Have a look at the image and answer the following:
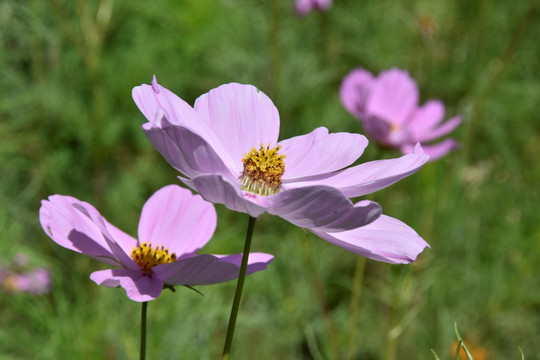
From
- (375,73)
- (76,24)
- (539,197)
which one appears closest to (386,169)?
(539,197)

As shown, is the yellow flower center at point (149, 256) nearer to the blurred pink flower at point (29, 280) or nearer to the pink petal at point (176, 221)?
the pink petal at point (176, 221)

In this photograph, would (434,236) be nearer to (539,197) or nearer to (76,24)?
(539,197)

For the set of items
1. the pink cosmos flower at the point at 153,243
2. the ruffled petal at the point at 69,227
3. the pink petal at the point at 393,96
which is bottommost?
the pink petal at the point at 393,96

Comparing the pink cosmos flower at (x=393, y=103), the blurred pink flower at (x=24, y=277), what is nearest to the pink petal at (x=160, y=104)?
the pink cosmos flower at (x=393, y=103)

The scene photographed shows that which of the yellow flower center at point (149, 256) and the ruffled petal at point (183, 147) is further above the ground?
the ruffled petal at point (183, 147)

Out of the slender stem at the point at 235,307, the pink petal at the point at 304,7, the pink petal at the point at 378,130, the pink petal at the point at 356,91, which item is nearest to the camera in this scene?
the slender stem at the point at 235,307

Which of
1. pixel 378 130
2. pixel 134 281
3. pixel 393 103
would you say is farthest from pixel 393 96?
pixel 134 281

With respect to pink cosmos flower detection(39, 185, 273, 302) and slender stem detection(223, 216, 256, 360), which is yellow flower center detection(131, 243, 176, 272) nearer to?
pink cosmos flower detection(39, 185, 273, 302)

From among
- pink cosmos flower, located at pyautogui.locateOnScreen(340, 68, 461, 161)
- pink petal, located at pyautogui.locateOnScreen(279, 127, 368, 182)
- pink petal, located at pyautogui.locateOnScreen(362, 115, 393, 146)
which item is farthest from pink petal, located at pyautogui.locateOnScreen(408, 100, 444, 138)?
pink petal, located at pyautogui.locateOnScreen(279, 127, 368, 182)

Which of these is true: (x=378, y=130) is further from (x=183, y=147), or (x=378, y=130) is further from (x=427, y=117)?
(x=183, y=147)
